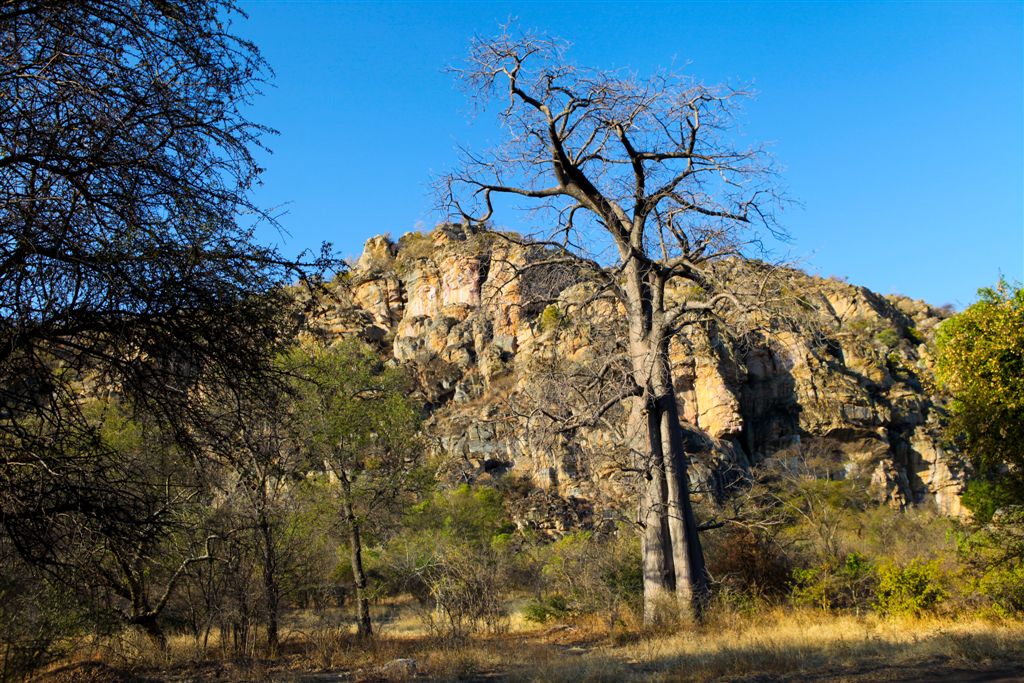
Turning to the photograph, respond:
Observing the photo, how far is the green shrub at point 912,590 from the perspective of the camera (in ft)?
36.6

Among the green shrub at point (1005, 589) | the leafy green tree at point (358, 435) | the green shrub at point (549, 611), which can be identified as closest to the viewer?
the green shrub at point (1005, 589)

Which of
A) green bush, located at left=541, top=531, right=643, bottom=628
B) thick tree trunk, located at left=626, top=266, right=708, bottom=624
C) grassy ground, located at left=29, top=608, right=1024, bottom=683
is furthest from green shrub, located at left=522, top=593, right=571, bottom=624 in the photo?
thick tree trunk, located at left=626, top=266, right=708, bottom=624

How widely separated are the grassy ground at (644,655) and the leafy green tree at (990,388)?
268 centimetres

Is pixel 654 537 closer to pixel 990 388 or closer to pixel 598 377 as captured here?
pixel 598 377

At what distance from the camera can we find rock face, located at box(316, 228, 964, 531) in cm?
1303

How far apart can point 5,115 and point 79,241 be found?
3.89 ft

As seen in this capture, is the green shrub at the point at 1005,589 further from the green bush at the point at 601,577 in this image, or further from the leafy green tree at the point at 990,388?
the green bush at the point at 601,577

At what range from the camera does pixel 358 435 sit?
16.3m

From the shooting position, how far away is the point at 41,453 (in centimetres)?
548

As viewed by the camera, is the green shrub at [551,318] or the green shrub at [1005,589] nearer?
the green shrub at [1005,589]

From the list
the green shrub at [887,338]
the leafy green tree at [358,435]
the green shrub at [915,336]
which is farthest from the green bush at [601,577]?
the green shrub at [915,336]

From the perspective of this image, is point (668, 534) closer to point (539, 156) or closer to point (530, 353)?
point (530, 353)

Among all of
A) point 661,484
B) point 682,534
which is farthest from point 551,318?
point 682,534

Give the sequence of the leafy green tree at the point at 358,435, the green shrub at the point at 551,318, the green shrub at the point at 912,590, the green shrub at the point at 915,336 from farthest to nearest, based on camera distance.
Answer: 1. the green shrub at the point at 915,336
2. the leafy green tree at the point at 358,435
3. the green shrub at the point at 551,318
4. the green shrub at the point at 912,590
